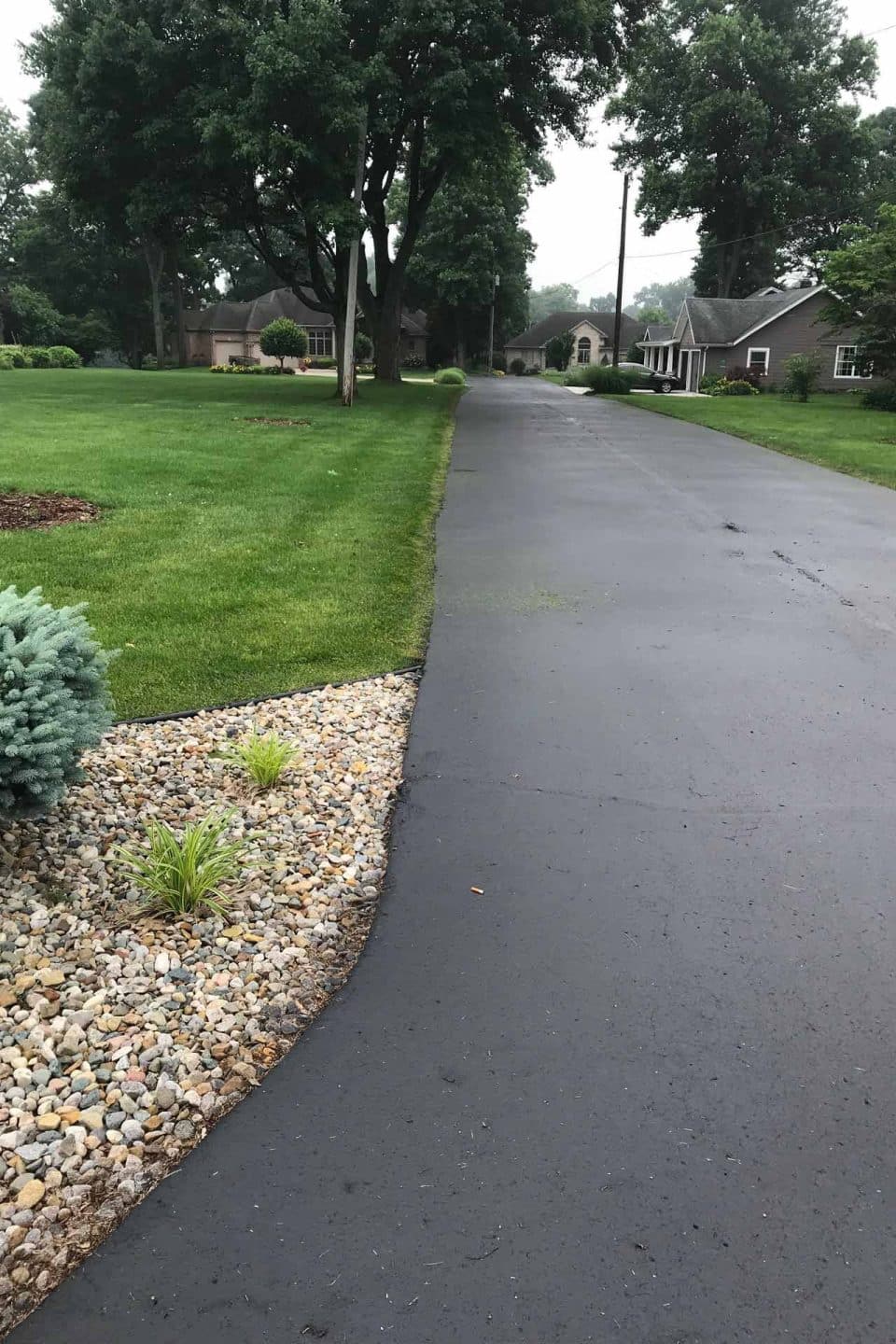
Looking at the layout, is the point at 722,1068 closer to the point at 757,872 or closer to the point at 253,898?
the point at 757,872

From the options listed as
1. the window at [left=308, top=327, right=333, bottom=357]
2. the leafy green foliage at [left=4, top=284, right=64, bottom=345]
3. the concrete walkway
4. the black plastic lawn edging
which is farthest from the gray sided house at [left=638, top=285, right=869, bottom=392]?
the concrete walkway

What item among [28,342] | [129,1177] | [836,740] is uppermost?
[28,342]

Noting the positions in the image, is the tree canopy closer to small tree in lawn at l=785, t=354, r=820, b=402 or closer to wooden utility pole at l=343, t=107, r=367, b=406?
wooden utility pole at l=343, t=107, r=367, b=406

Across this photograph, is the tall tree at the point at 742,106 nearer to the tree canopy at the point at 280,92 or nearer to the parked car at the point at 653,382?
the parked car at the point at 653,382

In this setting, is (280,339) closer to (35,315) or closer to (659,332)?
(35,315)

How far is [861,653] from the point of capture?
647 centimetres

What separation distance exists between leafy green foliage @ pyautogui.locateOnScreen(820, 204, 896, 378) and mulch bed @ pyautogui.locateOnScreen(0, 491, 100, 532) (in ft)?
92.8

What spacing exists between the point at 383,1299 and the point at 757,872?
87.9 inches

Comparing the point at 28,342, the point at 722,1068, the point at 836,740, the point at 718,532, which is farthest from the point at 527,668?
the point at 28,342

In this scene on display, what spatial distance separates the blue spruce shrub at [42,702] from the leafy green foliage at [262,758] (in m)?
0.83

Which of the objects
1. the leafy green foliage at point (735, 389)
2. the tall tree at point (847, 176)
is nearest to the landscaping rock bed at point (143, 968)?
the leafy green foliage at point (735, 389)

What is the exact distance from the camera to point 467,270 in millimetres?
66688

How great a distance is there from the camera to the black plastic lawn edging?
520 cm

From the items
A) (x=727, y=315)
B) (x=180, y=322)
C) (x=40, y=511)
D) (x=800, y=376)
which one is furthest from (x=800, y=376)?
(x=180, y=322)
